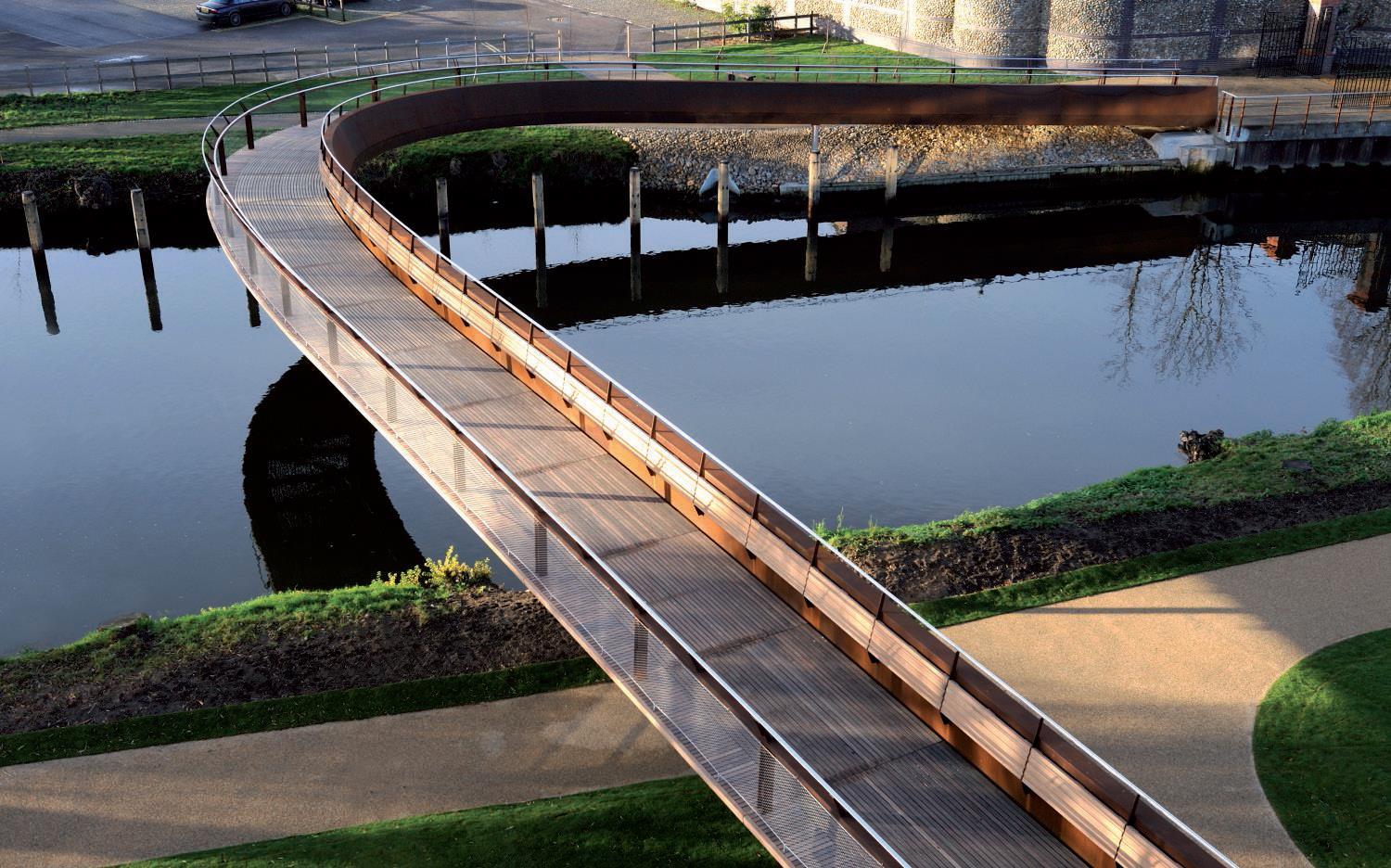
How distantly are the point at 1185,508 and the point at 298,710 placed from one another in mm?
13414

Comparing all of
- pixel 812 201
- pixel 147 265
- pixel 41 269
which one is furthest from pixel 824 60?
pixel 41 269

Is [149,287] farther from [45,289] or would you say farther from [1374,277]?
[1374,277]

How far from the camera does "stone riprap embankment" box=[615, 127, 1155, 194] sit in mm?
41906

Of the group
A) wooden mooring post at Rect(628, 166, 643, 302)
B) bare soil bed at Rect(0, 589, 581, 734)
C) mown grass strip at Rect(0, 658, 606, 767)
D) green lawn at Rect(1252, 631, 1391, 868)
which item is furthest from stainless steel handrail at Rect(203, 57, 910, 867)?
wooden mooring post at Rect(628, 166, 643, 302)

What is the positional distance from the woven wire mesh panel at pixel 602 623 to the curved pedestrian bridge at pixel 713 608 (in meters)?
0.02

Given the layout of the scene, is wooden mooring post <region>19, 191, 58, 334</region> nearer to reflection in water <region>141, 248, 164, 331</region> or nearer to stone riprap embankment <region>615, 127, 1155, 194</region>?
reflection in water <region>141, 248, 164, 331</region>

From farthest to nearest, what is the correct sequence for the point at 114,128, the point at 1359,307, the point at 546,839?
1. the point at 114,128
2. the point at 1359,307
3. the point at 546,839

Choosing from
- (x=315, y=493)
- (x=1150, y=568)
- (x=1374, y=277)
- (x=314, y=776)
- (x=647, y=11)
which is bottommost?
(x=315, y=493)

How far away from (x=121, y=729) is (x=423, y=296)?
10189 millimetres

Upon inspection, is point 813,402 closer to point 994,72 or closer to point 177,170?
point 994,72

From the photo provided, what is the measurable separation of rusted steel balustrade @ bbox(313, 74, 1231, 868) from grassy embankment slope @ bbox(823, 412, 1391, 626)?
353 centimetres

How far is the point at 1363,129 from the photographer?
4256cm

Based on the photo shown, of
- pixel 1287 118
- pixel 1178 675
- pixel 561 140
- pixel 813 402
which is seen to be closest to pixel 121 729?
pixel 1178 675

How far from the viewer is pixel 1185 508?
793 inches
